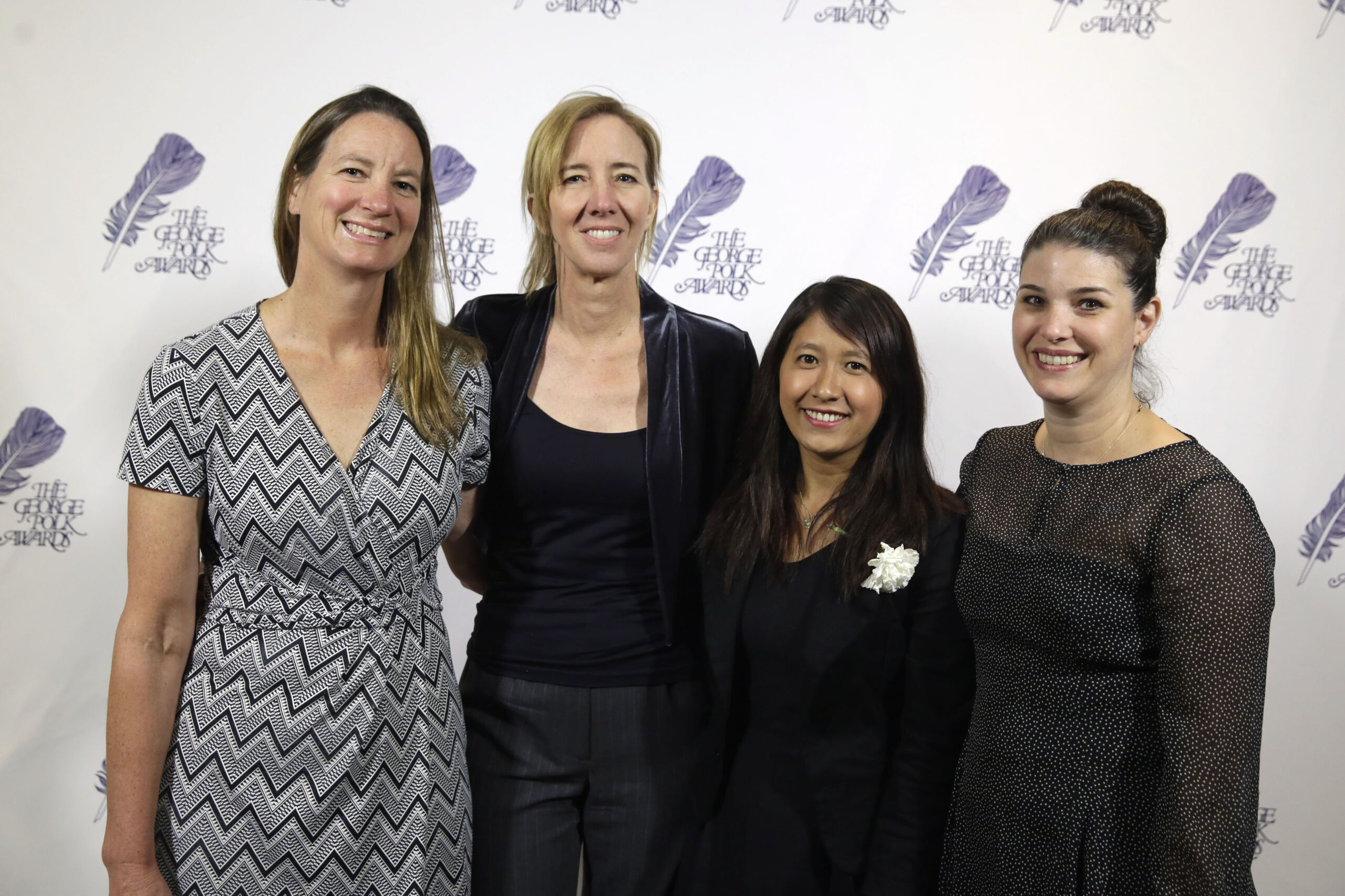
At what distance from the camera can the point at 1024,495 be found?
4.81 ft

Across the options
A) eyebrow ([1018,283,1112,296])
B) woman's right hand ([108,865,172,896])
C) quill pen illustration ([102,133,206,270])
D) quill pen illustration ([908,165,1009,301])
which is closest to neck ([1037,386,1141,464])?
eyebrow ([1018,283,1112,296])

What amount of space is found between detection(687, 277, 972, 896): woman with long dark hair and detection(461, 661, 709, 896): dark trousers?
0.29ft

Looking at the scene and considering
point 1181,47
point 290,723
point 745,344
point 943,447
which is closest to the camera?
point 290,723

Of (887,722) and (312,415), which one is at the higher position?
(312,415)

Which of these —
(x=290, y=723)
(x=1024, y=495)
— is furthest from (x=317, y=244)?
(x=1024, y=495)

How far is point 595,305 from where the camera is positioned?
176cm

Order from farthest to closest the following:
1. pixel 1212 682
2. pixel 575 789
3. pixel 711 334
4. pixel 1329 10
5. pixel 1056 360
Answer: pixel 1329 10 < pixel 711 334 < pixel 575 789 < pixel 1056 360 < pixel 1212 682

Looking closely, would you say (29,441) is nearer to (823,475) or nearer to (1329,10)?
(823,475)

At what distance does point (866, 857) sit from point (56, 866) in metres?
2.40

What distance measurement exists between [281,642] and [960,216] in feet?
6.35

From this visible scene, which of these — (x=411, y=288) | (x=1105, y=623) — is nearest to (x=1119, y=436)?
(x=1105, y=623)

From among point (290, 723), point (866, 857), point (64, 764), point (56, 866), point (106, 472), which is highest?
point (106, 472)

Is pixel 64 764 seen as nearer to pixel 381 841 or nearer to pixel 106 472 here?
pixel 106 472

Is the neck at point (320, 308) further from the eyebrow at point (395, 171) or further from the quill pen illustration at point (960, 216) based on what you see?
the quill pen illustration at point (960, 216)
